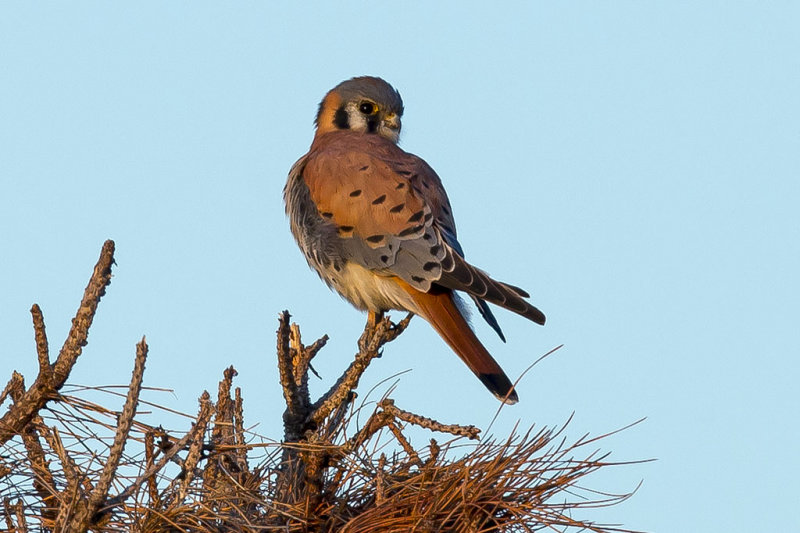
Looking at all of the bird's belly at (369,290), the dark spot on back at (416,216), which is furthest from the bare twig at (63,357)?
the dark spot on back at (416,216)

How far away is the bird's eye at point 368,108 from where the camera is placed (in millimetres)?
5109

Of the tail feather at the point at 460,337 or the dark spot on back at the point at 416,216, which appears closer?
the tail feather at the point at 460,337

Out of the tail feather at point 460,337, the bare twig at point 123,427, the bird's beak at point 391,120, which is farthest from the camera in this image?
the bird's beak at point 391,120

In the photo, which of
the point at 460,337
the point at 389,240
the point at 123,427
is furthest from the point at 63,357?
the point at 389,240

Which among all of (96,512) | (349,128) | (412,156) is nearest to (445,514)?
(96,512)

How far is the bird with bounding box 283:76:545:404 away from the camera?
148 inches

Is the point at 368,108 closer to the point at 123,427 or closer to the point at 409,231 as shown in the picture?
the point at 409,231

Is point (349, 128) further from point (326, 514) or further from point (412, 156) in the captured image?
point (326, 514)

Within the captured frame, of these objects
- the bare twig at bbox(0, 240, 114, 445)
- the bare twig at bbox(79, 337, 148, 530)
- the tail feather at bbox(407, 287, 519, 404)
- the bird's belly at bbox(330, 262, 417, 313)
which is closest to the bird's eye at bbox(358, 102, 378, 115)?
the bird's belly at bbox(330, 262, 417, 313)

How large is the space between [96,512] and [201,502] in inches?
11.0

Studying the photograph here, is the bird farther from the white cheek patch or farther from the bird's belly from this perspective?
the white cheek patch

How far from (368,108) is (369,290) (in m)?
1.32

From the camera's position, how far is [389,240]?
401cm

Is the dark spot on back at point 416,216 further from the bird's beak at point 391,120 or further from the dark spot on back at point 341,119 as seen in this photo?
the dark spot on back at point 341,119
